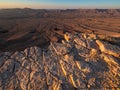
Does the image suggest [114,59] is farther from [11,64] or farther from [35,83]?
[11,64]

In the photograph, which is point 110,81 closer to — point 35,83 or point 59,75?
point 59,75

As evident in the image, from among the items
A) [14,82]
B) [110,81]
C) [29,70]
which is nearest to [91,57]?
[110,81]

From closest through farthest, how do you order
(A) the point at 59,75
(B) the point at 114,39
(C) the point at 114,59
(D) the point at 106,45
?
(A) the point at 59,75 → (C) the point at 114,59 → (D) the point at 106,45 → (B) the point at 114,39

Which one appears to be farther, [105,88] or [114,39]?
[114,39]

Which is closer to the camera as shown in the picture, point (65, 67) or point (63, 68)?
point (63, 68)

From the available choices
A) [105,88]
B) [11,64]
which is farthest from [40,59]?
[105,88]

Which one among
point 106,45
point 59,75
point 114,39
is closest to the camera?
point 59,75
